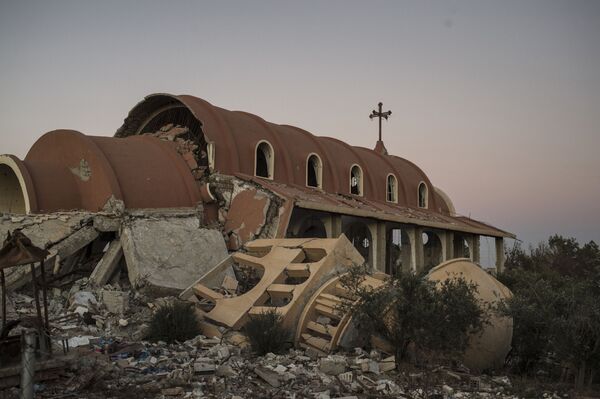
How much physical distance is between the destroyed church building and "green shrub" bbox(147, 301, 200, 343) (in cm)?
439

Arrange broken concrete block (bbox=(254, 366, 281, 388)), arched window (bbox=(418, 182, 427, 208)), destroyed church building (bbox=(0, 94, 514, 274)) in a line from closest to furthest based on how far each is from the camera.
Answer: broken concrete block (bbox=(254, 366, 281, 388)), destroyed church building (bbox=(0, 94, 514, 274)), arched window (bbox=(418, 182, 427, 208))

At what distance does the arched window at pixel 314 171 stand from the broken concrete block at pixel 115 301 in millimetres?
9224

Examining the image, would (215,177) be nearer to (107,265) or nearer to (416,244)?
(107,265)

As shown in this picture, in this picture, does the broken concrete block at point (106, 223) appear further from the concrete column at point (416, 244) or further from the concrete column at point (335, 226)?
the concrete column at point (416, 244)

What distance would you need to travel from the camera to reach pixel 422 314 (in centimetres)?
770

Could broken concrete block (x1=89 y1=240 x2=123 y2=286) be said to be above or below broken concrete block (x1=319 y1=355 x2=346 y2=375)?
above

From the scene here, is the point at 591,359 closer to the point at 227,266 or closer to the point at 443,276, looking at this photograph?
the point at 443,276

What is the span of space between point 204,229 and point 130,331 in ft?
14.0

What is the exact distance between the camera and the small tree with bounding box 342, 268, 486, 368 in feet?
25.5

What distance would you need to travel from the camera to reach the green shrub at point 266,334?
323 inches

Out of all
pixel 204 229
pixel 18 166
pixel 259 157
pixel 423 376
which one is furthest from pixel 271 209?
pixel 423 376

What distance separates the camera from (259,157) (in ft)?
59.7

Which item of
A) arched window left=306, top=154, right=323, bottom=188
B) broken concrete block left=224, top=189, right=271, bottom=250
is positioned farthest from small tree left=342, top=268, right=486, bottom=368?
arched window left=306, top=154, right=323, bottom=188

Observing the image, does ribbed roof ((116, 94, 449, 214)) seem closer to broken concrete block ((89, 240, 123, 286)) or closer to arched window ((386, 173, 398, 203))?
arched window ((386, 173, 398, 203))
